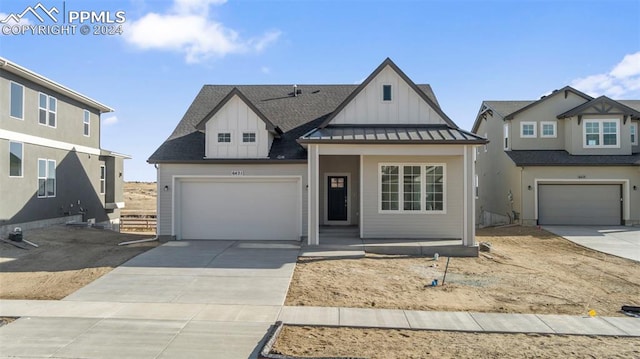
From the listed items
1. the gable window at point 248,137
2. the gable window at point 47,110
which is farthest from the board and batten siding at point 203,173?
the gable window at point 47,110

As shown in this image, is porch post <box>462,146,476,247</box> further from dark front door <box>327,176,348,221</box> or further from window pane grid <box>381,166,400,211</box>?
dark front door <box>327,176,348,221</box>

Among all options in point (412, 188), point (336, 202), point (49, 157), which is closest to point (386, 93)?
point (412, 188)

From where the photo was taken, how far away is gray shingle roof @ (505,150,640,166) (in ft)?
62.9

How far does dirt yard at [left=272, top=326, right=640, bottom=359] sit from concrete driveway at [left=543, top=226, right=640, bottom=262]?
27.9ft

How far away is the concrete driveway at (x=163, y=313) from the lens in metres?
5.51

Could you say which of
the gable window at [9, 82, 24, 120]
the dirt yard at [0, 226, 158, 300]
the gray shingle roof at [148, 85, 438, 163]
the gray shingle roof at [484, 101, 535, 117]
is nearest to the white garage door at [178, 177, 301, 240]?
the gray shingle roof at [148, 85, 438, 163]

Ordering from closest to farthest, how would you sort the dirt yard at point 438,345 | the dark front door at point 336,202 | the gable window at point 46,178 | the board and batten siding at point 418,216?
the dirt yard at point 438,345 → the board and batten siding at point 418,216 → the dark front door at point 336,202 → the gable window at point 46,178

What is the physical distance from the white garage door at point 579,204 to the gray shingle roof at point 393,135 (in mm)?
9552

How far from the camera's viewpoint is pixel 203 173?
1427cm

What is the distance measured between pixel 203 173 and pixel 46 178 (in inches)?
307

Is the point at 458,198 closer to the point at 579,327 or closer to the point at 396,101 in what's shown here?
the point at 396,101

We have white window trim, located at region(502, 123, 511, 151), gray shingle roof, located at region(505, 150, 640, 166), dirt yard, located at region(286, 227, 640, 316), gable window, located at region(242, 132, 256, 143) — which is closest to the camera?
dirt yard, located at region(286, 227, 640, 316)

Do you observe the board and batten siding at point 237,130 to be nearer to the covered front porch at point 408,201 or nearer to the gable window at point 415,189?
the covered front porch at point 408,201

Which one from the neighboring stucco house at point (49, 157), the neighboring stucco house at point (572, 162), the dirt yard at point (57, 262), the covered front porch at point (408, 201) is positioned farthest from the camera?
the neighboring stucco house at point (572, 162)
